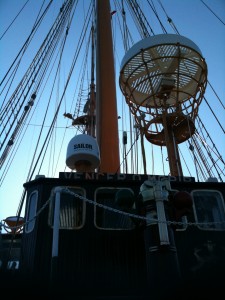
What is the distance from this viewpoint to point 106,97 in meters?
10.8

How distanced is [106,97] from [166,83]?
2259 mm

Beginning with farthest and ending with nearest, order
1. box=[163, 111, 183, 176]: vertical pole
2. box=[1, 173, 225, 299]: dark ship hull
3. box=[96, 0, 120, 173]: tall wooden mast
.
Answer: box=[96, 0, 120, 173]: tall wooden mast, box=[163, 111, 183, 176]: vertical pole, box=[1, 173, 225, 299]: dark ship hull

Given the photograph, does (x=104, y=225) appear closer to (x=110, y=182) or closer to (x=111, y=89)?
(x=110, y=182)

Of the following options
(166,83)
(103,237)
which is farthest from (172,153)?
(103,237)

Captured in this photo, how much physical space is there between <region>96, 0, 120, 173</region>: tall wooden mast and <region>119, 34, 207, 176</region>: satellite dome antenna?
74cm

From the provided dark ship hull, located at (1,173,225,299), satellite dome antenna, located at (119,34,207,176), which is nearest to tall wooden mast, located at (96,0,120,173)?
satellite dome antenna, located at (119,34,207,176)

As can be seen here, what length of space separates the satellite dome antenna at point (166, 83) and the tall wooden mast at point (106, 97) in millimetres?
735

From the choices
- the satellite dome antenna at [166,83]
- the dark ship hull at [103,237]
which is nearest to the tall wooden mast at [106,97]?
the satellite dome antenna at [166,83]

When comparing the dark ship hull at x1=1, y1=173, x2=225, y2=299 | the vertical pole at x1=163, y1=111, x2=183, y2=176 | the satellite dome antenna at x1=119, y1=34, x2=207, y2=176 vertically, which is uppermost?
the satellite dome antenna at x1=119, y1=34, x2=207, y2=176

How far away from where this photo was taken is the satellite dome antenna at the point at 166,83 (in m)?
9.23

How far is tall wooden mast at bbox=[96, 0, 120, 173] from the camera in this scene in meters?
9.41

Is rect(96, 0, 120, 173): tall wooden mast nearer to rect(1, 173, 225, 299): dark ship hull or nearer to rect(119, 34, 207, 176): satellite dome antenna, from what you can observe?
rect(119, 34, 207, 176): satellite dome antenna

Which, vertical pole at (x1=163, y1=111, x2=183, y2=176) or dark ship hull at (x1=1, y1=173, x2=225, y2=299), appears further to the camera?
vertical pole at (x1=163, y1=111, x2=183, y2=176)

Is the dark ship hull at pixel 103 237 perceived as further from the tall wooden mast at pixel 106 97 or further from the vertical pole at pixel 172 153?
the tall wooden mast at pixel 106 97
